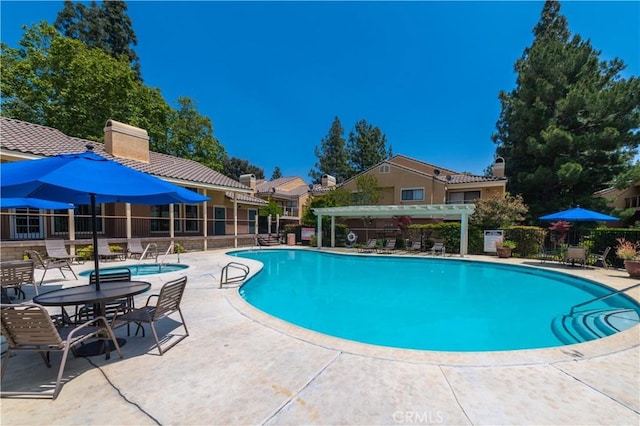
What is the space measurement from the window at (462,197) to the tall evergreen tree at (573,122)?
4.13 m

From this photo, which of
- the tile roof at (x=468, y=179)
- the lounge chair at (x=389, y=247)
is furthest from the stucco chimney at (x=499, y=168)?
the lounge chair at (x=389, y=247)

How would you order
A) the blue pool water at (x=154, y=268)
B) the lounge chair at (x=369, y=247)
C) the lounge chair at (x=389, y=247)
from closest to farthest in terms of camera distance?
the blue pool water at (x=154, y=268), the lounge chair at (x=389, y=247), the lounge chair at (x=369, y=247)

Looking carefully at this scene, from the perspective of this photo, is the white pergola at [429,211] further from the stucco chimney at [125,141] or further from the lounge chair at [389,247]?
the stucco chimney at [125,141]

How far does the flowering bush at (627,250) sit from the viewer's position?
10.1m

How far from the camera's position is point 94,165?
3.66 meters

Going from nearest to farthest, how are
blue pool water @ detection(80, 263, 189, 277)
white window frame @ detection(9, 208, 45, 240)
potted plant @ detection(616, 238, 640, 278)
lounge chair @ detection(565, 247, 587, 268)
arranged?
potted plant @ detection(616, 238, 640, 278)
blue pool water @ detection(80, 263, 189, 277)
lounge chair @ detection(565, 247, 587, 268)
white window frame @ detection(9, 208, 45, 240)

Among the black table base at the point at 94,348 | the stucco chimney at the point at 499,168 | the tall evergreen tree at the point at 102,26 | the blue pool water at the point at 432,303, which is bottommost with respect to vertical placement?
the blue pool water at the point at 432,303

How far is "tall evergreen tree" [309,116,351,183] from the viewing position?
48.1 m

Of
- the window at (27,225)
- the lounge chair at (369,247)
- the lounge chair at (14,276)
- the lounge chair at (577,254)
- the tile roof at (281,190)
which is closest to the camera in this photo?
the lounge chair at (14,276)

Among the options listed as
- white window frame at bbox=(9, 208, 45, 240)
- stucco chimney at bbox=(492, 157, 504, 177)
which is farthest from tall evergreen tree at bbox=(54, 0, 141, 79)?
stucco chimney at bbox=(492, 157, 504, 177)

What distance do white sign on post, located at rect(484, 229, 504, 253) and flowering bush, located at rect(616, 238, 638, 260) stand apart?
5.49 metres

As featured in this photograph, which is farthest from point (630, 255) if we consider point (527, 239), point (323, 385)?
point (323, 385)

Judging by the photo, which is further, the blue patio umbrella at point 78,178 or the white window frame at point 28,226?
the white window frame at point 28,226

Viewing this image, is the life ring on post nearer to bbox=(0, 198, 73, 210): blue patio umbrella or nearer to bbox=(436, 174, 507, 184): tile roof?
bbox=(436, 174, 507, 184): tile roof
